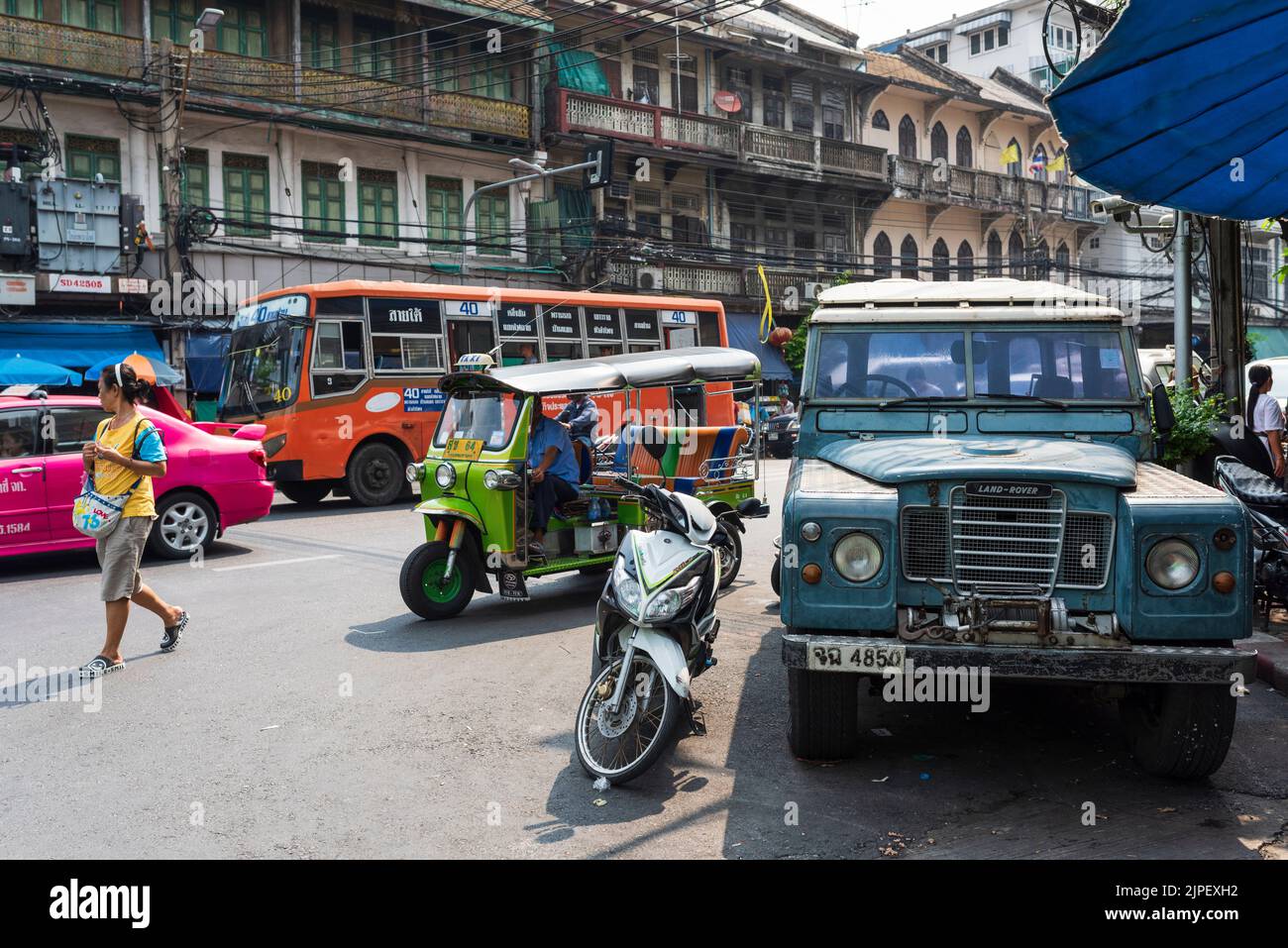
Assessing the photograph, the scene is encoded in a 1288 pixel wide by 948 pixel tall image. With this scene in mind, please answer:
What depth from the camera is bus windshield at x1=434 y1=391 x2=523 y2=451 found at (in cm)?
873

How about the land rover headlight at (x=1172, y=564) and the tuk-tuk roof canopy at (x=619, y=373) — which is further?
the tuk-tuk roof canopy at (x=619, y=373)

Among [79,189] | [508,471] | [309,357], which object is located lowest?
[508,471]

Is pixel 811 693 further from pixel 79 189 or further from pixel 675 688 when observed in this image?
pixel 79 189

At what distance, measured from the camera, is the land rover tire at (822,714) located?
197 inches

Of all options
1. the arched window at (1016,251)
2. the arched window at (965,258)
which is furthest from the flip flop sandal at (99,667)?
the arched window at (1016,251)

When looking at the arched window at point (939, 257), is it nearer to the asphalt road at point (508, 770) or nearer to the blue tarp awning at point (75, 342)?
the blue tarp awning at point (75, 342)

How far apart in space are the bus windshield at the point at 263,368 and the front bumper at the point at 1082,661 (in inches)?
525

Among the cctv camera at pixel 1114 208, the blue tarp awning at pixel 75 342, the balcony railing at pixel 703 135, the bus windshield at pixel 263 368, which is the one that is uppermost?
the balcony railing at pixel 703 135

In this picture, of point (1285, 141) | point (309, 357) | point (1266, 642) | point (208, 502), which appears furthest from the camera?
point (309, 357)

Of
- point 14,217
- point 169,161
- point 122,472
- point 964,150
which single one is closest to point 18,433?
point 122,472

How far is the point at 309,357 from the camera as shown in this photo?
53.9 ft

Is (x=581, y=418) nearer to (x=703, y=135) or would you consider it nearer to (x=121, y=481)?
(x=121, y=481)
